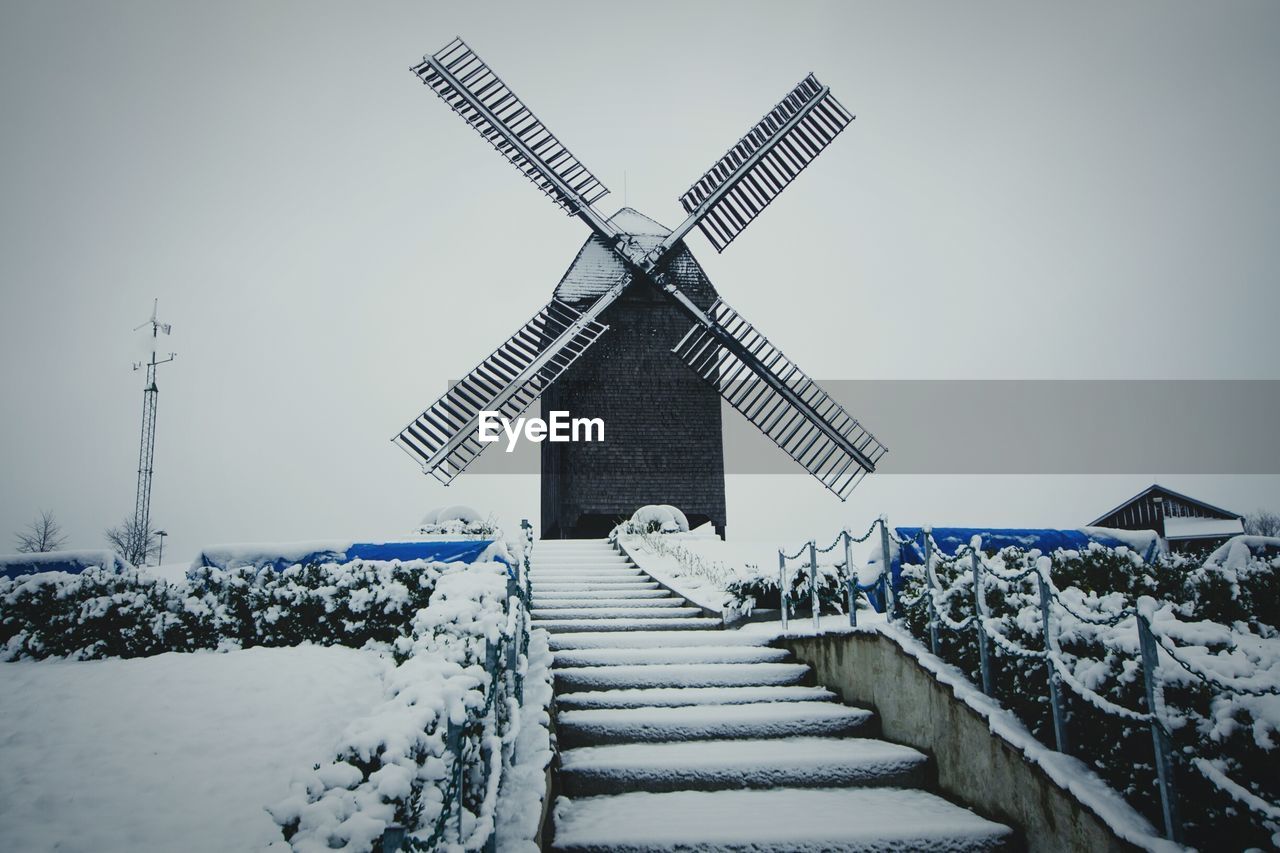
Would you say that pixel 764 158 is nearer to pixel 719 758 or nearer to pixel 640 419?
pixel 640 419

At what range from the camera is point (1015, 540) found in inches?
302

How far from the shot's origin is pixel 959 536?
8.77m

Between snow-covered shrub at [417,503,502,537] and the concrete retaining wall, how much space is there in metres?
9.76

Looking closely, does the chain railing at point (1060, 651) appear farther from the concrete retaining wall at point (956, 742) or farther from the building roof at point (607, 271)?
the building roof at point (607, 271)

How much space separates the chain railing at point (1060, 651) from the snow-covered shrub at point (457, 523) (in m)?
10.4

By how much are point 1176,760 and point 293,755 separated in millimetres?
4476

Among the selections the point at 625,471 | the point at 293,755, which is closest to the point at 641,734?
the point at 293,755

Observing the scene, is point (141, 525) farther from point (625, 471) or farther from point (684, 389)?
point (684, 389)

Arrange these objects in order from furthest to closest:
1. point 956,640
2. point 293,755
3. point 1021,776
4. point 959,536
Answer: point 959,536 → point 956,640 → point 293,755 → point 1021,776

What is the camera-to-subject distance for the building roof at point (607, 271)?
53.1 ft

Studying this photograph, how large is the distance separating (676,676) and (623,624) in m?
1.77

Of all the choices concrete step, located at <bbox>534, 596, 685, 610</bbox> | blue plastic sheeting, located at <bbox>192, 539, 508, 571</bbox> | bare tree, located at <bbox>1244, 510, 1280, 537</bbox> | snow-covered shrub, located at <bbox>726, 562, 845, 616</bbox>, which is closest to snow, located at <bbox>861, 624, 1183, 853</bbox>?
snow-covered shrub, located at <bbox>726, 562, 845, 616</bbox>

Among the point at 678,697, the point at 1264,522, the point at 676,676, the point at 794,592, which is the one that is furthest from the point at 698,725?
the point at 1264,522

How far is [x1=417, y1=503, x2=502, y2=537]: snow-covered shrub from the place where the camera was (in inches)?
583
